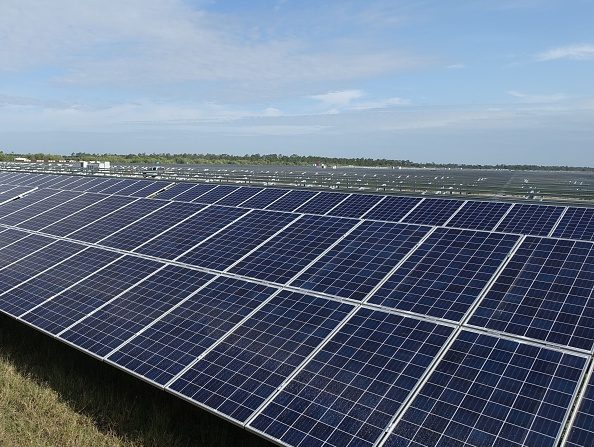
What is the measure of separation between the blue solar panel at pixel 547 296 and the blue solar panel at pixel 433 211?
4493mm

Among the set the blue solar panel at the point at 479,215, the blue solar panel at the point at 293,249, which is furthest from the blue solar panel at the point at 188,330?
the blue solar panel at the point at 479,215

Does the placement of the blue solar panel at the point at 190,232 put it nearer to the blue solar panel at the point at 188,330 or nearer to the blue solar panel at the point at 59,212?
the blue solar panel at the point at 188,330

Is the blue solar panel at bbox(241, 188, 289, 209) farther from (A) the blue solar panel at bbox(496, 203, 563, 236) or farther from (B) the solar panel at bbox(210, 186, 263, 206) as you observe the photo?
(A) the blue solar panel at bbox(496, 203, 563, 236)

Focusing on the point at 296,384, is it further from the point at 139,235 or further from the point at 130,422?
the point at 139,235

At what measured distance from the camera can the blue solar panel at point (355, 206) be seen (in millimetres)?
17516

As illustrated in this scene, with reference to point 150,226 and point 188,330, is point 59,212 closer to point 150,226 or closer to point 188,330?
point 150,226

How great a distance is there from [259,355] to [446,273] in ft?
15.4

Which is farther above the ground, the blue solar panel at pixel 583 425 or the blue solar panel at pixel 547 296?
the blue solar panel at pixel 547 296

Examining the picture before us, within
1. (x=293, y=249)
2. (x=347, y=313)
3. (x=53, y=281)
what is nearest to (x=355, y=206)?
(x=293, y=249)

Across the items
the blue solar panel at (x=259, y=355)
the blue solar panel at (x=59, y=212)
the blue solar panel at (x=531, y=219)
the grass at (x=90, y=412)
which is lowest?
the grass at (x=90, y=412)

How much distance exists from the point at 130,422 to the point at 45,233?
12.0m

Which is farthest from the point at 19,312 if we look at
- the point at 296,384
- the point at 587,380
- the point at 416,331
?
the point at 587,380

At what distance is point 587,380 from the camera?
7738mm

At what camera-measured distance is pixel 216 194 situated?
2233 centimetres
